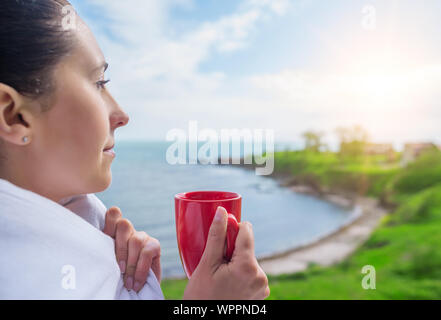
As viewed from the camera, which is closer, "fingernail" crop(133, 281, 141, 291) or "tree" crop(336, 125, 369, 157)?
"fingernail" crop(133, 281, 141, 291)

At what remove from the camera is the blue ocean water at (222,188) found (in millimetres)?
17656

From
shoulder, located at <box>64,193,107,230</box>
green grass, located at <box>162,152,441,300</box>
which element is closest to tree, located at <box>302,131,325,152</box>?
green grass, located at <box>162,152,441,300</box>

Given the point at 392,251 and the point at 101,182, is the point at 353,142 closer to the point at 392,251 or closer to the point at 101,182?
the point at 392,251

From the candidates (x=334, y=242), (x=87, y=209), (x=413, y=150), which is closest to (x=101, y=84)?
(x=87, y=209)

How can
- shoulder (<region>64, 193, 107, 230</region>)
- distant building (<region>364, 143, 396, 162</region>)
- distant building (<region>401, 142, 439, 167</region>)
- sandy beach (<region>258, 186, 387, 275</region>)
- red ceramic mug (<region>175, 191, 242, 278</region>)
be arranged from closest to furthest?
red ceramic mug (<region>175, 191, 242, 278</region>), shoulder (<region>64, 193, 107, 230</region>), sandy beach (<region>258, 186, 387, 275</region>), distant building (<region>401, 142, 439, 167</region>), distant building (<region>364, 143, 396, 162</region>)

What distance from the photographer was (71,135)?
58 centimetres

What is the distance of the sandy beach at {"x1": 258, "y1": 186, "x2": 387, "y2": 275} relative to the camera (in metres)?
12.9

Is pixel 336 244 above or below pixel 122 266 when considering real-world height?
below

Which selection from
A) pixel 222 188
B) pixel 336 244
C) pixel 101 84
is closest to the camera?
pixel 101 84

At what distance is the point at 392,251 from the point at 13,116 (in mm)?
13055

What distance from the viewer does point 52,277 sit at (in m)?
0.53

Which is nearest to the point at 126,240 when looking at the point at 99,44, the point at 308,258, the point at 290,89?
the point at 99,44

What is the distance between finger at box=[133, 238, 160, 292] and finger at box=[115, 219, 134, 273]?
0.03 meters

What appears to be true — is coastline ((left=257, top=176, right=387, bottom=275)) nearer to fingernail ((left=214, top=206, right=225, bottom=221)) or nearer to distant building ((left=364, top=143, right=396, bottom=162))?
distant building ((left=364, top=143, right=396, bottom=162))
